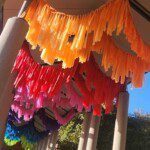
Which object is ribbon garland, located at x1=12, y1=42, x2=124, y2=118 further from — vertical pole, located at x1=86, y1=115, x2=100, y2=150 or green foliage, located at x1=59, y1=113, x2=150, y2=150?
green foliage, located at x1=59, y1=113, x2=150, y2=150

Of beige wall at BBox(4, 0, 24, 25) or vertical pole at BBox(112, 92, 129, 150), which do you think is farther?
vertical pole at BBox(112, 92, 129, 150)

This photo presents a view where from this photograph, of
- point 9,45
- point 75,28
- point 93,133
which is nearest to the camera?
point 9,45

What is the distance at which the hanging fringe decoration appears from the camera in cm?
291

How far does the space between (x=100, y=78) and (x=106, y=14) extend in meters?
1.38

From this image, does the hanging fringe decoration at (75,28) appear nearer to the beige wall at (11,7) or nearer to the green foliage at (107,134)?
the beige wall at (11,7)

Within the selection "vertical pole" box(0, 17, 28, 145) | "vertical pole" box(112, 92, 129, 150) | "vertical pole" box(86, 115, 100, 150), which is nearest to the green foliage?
"vertical pole" box(86, 115, 100, 150)

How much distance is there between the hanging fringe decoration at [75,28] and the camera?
2.91m

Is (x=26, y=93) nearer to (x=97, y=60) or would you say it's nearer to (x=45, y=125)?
(x=97, y=60)

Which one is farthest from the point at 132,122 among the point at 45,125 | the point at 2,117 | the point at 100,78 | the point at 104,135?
the point at 2,117

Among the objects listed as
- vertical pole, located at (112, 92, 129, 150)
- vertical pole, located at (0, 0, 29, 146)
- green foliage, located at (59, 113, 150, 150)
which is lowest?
vertical pole, located at (0, 0, 29, 146)

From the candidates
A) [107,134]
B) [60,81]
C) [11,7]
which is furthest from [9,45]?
[107,134]

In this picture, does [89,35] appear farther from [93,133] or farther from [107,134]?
[107,134]

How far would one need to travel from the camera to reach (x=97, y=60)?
→ 410 cm

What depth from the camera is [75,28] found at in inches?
119
